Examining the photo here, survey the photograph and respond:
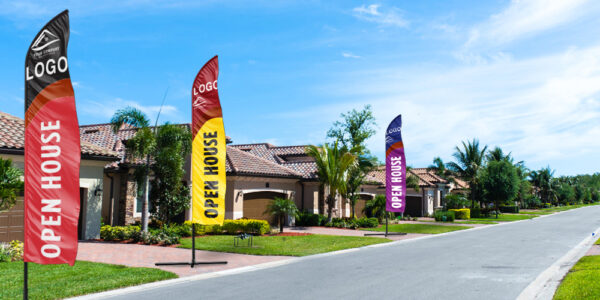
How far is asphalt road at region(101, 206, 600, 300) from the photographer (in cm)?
894

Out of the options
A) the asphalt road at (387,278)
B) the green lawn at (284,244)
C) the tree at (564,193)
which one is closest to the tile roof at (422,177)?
the green lawn at (284,244)

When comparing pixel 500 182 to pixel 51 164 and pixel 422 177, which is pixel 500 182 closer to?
pixel 422 177

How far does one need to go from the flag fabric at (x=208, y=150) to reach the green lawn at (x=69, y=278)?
2.22m

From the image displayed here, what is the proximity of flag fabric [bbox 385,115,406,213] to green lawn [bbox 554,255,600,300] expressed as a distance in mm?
12237

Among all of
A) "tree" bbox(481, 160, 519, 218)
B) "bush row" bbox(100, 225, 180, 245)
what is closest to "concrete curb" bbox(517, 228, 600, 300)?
"bush row" bbox(100, 225, 180, 245)

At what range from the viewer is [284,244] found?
18062 mm

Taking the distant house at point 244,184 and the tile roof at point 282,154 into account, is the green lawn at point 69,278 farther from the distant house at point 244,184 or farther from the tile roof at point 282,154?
the tile roof at point 282,154

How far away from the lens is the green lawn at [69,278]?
8773 mm

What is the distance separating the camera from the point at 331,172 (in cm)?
2889

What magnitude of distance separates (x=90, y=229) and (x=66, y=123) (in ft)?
A: 44.6

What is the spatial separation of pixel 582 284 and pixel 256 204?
19.6 metres

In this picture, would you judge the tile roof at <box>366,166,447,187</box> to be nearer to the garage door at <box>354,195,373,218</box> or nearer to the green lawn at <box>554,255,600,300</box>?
the garage door at <box>354,195,373,218</box>

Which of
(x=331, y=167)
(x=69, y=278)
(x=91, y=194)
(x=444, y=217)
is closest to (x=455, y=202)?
(x=444, y=217)

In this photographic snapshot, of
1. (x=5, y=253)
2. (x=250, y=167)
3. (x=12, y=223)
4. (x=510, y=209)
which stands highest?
(x=250, y=167)
